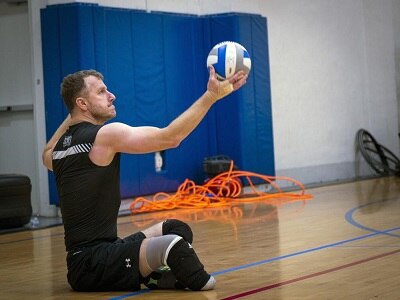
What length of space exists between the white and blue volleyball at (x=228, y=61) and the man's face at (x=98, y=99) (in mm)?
825

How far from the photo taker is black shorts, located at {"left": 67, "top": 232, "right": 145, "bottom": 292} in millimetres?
5707

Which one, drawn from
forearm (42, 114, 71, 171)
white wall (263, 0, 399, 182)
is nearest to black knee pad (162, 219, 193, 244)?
forearm (42, 114, 71, 171)

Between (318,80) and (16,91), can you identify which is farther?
(318,80)

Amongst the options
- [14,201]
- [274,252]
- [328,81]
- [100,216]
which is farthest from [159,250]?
[328,81]

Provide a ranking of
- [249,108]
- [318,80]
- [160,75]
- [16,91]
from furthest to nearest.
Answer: [318,80] < [249,108] < [160,75] < [16,91]

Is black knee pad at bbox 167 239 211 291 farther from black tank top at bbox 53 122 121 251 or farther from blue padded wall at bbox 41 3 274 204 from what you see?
blue padded wall at bbox 41 3 274 204

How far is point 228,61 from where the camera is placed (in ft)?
18.1

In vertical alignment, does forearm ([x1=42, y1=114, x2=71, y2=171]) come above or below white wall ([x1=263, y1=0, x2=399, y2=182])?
below

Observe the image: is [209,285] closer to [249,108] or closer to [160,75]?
[160,75]

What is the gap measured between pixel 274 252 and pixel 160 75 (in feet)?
22.4

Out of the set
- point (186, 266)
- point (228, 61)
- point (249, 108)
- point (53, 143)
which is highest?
point (249, 108)

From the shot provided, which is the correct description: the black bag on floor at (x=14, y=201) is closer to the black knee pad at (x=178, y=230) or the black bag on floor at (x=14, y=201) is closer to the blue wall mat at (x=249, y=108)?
the blue wall mat at (x=249, y=108)

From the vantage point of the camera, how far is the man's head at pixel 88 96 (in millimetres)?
5949

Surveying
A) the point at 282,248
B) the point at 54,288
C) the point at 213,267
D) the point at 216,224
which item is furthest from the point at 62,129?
the point at 216,224
